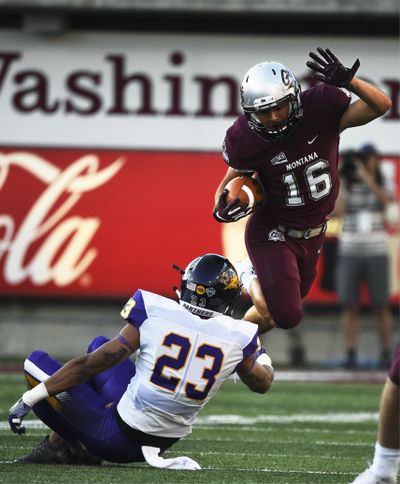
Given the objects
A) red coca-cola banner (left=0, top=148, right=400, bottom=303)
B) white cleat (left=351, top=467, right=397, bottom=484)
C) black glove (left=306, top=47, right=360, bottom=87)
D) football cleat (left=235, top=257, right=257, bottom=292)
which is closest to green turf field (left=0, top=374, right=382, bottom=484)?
white cleat (left=351, top=467, right=397, bottom=484)

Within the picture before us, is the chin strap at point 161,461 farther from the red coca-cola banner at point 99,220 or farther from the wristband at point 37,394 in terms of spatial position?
the red coca-cola banner at point 99,220

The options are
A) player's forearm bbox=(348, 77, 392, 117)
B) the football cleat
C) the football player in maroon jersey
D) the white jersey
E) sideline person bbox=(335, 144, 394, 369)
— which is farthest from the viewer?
sideline person bbox=(335, 144, 394, 369)

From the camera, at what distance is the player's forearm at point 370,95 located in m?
6.57

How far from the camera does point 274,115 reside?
266 inches

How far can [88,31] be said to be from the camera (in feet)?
43.7

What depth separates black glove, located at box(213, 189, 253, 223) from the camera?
705 centimetres

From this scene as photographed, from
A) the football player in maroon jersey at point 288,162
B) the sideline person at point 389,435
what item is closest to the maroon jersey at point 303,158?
the football player in maroon jersey at point 288,162

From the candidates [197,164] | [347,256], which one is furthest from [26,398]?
[197,164]

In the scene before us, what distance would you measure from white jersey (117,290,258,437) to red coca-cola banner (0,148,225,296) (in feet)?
23.8

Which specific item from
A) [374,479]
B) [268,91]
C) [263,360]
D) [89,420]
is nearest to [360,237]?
[268,91]

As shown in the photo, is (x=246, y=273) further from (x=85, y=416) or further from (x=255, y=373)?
(x=85, y=416)

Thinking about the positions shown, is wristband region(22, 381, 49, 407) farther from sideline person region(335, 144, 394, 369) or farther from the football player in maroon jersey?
sideline person region(335, 144, 394, 369)

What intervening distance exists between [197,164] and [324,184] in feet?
19.8

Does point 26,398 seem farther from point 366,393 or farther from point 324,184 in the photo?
point 366,393
